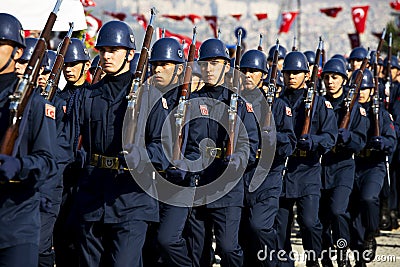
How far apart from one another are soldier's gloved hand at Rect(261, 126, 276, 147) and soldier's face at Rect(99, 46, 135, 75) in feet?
7.58

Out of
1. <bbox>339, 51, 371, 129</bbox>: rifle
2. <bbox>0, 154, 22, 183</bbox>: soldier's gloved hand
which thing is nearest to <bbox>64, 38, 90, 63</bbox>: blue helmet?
<bbox>339, 51, 371, 129</bbox>: rifle

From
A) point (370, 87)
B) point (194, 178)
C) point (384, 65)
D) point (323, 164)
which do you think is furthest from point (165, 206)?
point (384, 65)

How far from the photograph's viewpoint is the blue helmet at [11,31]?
5914mm

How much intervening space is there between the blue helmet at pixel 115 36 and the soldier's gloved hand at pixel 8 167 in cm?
226

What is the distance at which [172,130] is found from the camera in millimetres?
8031

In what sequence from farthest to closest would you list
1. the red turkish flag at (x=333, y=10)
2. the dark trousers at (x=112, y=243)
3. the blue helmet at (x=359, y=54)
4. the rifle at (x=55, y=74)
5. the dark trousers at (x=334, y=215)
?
the red turkish flag at (x=333, y=10), the blue helmet at (x=359, y=54), the dark trousers at (x=334, y=215), the rifle at (x=55, y=74), the dark trousers at (x=112, y=243)

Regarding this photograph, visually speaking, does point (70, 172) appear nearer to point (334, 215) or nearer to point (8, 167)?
point (334, 215)

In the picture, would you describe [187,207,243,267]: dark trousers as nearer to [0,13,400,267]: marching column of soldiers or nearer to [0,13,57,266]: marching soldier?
[0,13,400,267]: marching column of soldiers

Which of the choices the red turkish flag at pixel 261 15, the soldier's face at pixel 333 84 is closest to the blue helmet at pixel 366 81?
the soldier's face at pixel 333 84

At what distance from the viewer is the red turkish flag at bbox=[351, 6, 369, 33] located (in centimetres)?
2275

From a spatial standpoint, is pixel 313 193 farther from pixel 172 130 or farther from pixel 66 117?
pixel 66 117

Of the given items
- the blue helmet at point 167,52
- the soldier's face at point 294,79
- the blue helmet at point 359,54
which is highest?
the blue helmet at point 359,54
